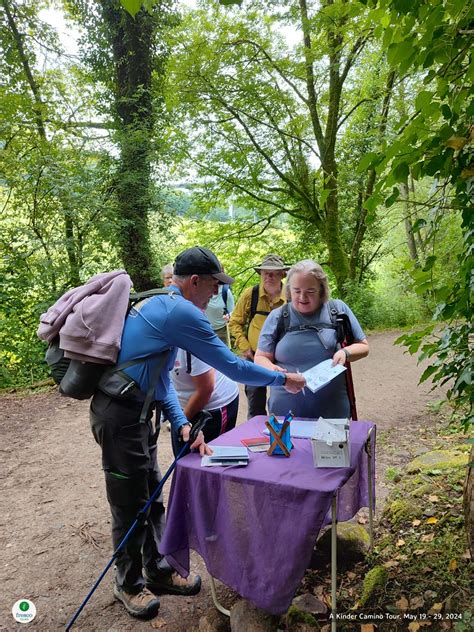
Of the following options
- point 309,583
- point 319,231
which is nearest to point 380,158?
point 309,583

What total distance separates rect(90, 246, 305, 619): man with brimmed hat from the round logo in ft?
1.77

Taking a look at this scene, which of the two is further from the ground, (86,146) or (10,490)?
(86,146)

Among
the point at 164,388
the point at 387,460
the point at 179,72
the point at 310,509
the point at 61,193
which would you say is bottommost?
the point at 387,460

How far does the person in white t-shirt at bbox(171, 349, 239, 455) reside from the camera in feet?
9.53

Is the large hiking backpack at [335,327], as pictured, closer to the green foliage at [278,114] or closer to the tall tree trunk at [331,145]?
the green foliage at [278,114]

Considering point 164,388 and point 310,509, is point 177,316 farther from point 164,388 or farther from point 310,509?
point 310,509

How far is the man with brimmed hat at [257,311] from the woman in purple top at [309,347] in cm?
116

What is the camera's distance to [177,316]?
2.18 metres

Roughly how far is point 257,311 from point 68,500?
2.54 metres

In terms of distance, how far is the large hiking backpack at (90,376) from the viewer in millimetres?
2184

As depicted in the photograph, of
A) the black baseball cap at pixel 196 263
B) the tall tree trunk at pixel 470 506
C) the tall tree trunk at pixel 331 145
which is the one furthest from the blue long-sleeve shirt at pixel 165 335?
the tall tree trunk at pixel 331 145

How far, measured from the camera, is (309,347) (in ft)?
9.68

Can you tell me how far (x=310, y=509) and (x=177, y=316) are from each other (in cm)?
108

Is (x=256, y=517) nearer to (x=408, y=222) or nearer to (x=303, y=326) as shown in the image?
(x=303, y=326)
